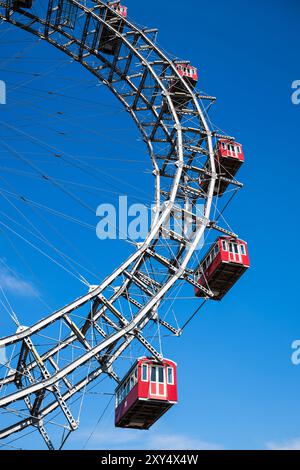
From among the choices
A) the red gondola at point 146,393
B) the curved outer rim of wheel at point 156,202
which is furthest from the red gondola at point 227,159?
the red gondola at point 146,393

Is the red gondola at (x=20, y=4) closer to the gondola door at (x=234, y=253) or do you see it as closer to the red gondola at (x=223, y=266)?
the red gondola at (x=223, y=266)

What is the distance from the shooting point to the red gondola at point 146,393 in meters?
21.8

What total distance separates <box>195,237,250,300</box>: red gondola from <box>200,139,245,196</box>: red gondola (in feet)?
15.5

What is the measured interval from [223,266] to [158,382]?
7.05 m

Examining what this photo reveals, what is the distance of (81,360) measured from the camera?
2123cm

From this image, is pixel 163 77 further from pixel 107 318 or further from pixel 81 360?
pixel 81 360

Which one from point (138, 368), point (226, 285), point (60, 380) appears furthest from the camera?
point (226, 285)

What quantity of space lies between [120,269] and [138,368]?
4.21 metres

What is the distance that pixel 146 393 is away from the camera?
21.6 metres
